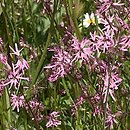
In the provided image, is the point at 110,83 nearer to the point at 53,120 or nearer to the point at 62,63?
the point at 62,63

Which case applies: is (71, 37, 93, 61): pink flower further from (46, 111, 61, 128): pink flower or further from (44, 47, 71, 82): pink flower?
(46, 111, 61, 128): pink flower

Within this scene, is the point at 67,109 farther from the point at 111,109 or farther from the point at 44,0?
the point at 44,0

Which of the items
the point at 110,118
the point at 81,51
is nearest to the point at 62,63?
the point at 81,51

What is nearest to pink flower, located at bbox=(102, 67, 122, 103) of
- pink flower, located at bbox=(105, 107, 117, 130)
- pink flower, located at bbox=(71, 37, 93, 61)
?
pink flower, located at bbox=(71, 37, 93, 61)

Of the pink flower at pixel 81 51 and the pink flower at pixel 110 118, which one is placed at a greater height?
the pink flower at pixel 81 51

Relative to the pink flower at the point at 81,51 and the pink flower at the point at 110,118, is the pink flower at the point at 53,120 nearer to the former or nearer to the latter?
the pink flower at the point at 110,118

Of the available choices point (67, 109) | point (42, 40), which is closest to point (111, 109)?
point (67, 109)

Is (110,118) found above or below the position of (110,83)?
below

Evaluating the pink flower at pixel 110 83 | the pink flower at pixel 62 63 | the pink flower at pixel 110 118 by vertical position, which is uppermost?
the pink flower at pixel 62 63

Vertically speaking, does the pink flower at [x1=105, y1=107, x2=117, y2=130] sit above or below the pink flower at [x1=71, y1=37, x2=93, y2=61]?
below

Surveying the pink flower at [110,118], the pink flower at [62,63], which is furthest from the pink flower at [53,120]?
the pink flower at [62,63]

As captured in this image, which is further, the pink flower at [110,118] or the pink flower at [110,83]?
the pink flower at [110,118]

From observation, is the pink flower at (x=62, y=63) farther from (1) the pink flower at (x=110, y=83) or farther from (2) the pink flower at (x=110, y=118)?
(2) the pink flower at (x=110, y=118)
